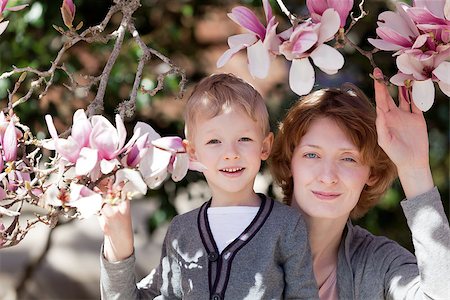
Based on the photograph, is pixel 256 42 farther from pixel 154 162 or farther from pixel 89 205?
pixel 89 205

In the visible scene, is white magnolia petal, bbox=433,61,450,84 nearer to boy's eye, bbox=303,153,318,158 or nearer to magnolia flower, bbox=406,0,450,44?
magnolia flower, bbox=406,0,450,44

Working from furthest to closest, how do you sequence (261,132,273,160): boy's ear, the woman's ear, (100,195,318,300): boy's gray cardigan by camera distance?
the woman's ear < (261,132,273,160): boy's ear < (100,195,318,300): boy's gray cardigan

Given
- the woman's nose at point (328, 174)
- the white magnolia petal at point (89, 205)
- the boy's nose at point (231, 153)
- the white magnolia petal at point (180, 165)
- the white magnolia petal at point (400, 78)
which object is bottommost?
the woman's nose at point (328, 174)

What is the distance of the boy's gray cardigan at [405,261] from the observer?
181 cm

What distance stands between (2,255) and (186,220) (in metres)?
3.14

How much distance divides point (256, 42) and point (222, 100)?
0.28 meters

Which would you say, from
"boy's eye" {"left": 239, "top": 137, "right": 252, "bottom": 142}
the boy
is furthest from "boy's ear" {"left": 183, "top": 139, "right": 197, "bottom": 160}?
"boy's eye" {"left": 239, "top": 137, "right": 252, "bottom": 142}

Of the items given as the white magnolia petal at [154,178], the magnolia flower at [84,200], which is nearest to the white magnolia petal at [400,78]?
the white magnolia petal at [154,178]

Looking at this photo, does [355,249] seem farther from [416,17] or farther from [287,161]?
[416,17]

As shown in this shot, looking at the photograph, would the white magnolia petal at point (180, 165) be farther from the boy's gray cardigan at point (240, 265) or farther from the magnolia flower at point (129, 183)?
the boy's gray cardigan at point (240, 265)

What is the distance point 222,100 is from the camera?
1.83 metres

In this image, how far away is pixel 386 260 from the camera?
2.01 m

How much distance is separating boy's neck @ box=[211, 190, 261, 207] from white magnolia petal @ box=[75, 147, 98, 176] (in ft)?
1.52

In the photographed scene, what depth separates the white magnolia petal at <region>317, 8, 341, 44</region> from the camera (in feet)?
4.99
